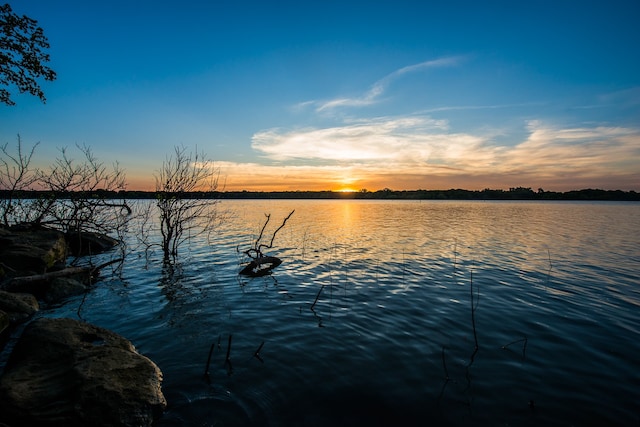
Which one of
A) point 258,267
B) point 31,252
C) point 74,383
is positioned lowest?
point 258,267

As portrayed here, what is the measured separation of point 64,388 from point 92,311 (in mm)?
7057

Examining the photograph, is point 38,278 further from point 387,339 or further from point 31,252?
point 387,339

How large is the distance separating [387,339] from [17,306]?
40.5 ft

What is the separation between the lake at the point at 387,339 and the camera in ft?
19.2

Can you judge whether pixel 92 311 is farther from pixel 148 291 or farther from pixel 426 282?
pixel 426 282

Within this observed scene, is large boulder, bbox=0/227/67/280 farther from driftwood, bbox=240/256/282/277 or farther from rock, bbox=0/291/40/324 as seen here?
driftwood, bbox=240/256/282/277

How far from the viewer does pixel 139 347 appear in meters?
8.24

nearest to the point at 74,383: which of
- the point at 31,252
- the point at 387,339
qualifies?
the point at 387,339

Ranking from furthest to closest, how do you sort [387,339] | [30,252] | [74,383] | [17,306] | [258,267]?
[258,267] → [30,252] → [17,306] → [387,339] → [74,383]

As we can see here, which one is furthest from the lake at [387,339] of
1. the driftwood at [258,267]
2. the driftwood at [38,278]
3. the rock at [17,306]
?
the driftwood at [38,278]

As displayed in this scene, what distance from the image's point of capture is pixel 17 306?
1009 centimetres

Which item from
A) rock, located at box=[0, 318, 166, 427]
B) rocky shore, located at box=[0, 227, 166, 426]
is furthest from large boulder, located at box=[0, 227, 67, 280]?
rock, located at box=[0, 318, 166, 427]

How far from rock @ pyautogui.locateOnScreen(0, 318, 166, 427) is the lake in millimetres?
663

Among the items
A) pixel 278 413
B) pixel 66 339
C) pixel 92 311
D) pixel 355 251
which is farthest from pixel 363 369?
pixel 355 251
